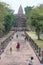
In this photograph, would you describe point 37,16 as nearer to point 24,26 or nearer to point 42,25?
point 42,25

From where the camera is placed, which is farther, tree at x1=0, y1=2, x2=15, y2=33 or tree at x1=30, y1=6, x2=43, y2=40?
tree at x1=30, y1=6, x2=43, y2=40

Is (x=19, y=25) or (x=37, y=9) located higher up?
(x=37, y=9)

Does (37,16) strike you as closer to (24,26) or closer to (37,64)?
(37,64)

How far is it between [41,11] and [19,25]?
11265cm

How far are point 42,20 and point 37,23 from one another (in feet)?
6.02

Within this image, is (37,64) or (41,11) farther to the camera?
(41,11)

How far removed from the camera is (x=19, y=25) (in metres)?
172

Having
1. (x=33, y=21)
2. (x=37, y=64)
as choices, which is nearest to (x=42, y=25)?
(x=33, y=21)

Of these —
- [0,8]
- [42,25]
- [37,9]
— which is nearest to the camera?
[0,8]

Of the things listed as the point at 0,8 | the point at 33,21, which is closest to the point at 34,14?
the point at 33,21

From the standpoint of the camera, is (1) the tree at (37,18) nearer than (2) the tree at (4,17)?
No

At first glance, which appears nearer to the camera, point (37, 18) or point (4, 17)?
point (37, 18)

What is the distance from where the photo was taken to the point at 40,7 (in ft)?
202

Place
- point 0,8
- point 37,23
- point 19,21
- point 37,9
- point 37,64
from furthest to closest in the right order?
point 19,21, point 37,9, point 37,23, point 0,8, point 37,64
